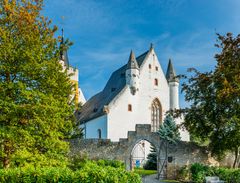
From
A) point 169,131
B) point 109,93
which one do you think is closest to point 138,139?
point 169,131

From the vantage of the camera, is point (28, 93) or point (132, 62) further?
point (132, 62)

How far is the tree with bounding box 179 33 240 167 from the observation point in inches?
778

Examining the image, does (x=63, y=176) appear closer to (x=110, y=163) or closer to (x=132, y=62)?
(x=110, y=163)

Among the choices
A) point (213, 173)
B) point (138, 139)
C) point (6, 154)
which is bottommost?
point (213, 173)

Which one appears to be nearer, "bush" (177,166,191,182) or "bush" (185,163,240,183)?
"bush" (185,163,240,183)

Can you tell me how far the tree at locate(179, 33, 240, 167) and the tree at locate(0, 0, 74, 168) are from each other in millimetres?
10867

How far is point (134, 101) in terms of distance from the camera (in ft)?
125

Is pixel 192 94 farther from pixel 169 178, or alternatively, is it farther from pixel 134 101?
pixel 134 101

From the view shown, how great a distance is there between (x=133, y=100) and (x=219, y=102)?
1824 cm

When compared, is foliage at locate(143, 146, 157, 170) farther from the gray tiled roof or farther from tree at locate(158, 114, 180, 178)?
the gray tiled roof

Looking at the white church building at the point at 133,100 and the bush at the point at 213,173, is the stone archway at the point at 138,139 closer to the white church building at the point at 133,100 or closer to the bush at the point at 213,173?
the bush at the point at 213,173

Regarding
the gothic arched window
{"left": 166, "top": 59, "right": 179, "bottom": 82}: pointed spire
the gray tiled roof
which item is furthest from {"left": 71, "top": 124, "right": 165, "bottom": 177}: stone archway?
{"left": 166, "top": 59, "right": 179, "bottom": 82}: pointed spire

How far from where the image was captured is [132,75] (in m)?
37.6

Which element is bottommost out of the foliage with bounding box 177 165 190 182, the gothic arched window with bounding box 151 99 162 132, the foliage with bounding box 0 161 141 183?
the foliage with bounding box 177 165 190 182
